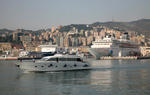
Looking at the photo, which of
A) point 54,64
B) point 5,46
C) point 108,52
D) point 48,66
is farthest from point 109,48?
point 5,46

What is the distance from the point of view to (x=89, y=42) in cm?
18775

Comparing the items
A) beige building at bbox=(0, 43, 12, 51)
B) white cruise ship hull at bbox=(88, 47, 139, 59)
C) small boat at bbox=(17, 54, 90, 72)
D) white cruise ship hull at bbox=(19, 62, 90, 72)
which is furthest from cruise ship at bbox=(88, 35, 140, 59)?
beige building at bbox=(0, 43, 12, 51)

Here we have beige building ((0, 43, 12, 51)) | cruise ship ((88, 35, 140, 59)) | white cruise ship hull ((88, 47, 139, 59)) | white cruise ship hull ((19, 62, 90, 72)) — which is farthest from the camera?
beige building ((0, 43, 12, 51))

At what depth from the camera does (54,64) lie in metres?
29.0

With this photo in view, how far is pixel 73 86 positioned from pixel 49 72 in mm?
9393

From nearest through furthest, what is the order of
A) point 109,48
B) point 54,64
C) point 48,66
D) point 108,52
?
point 48,66
point 54,64
point 108,52
point 109,48

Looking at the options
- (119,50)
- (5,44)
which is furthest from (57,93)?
(5,44)

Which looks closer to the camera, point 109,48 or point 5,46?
point 109,48

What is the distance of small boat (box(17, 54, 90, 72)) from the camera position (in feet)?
92.4

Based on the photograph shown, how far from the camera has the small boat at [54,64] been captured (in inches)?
1109

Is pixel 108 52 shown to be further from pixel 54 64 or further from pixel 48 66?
pixel 48 66

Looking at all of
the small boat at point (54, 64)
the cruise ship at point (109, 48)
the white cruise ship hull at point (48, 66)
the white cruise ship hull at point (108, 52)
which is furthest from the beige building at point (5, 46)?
the white cruise ship hull at point (48, 66)

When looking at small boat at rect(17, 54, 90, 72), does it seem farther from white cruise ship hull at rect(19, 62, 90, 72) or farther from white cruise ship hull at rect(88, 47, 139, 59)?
white cruise ship hull at rect(88, 47, 139, 59)

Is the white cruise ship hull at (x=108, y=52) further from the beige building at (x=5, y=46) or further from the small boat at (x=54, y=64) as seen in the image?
the beige building at (x=5, y=46)
